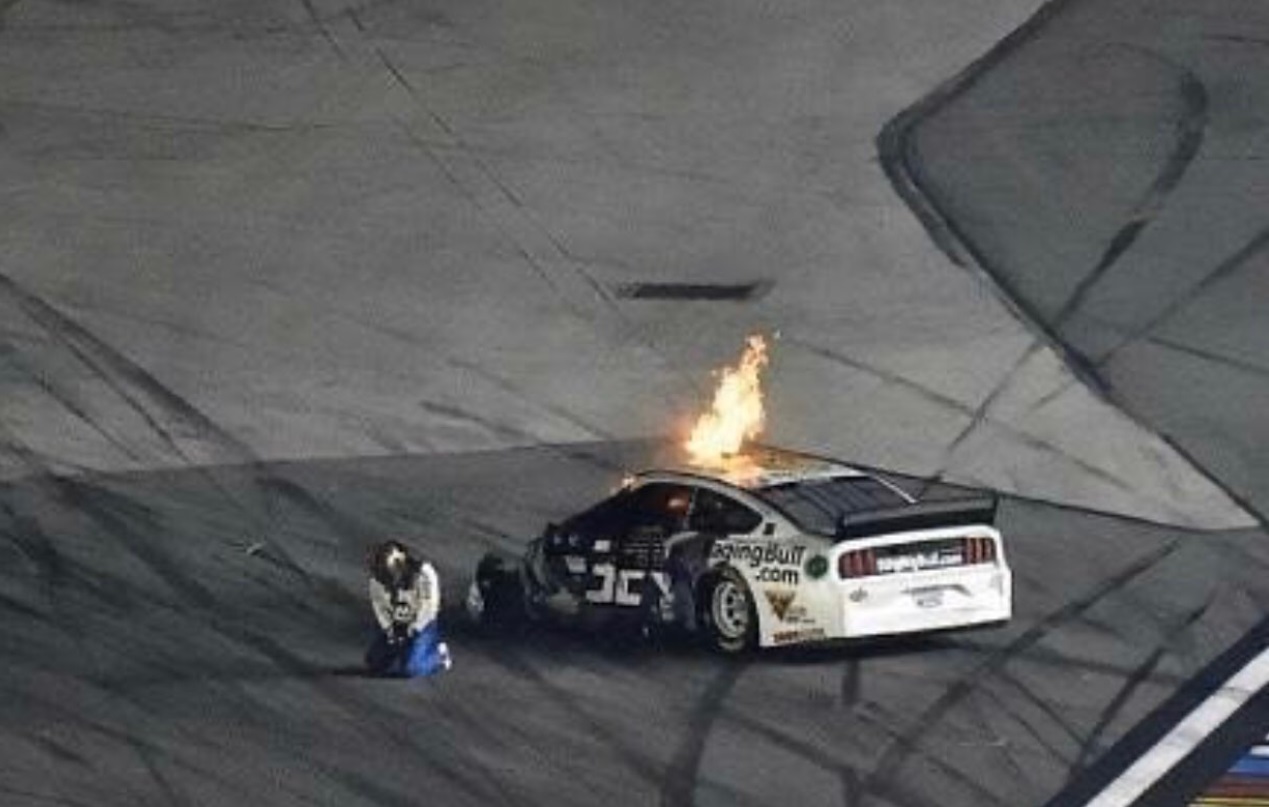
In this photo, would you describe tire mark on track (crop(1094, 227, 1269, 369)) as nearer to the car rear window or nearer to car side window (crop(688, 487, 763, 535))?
the car rear window

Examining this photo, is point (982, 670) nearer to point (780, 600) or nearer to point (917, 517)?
point (917, 517)

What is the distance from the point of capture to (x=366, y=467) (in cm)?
3120

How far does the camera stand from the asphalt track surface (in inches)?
898

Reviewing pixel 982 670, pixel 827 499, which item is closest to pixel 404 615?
pixel 827 499

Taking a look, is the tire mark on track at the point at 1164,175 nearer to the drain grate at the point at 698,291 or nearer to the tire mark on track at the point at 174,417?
the drain grate at the point at 698,291

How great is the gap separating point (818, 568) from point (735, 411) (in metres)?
8.26

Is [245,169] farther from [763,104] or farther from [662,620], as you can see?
[662,620]

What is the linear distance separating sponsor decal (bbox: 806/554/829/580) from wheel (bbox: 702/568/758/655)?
63 centimetres

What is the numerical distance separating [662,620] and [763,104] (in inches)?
693

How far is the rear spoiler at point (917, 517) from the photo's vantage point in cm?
2475

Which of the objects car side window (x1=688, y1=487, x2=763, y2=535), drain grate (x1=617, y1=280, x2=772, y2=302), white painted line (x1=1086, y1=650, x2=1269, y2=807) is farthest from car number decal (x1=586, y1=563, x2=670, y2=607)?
drain grate (x1=617, y1=280, x2=772, y2=302)

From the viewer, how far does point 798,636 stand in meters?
24.7

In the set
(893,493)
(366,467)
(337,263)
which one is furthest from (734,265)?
(893,493)

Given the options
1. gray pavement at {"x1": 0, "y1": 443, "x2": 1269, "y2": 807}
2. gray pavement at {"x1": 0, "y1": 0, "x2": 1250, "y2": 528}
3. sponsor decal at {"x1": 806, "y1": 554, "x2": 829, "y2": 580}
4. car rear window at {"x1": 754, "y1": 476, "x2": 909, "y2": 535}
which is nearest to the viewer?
gray pavement at {"x1": 0, "y1": 443, "x2": 1269, "y2": 807}
